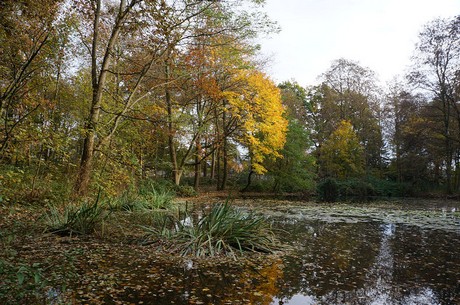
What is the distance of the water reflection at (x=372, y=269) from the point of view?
429cm

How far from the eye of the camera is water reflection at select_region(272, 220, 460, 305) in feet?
14.1

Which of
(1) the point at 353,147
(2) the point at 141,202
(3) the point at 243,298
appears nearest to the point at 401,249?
(3) the point at 243,298

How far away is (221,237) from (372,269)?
2.62 metres

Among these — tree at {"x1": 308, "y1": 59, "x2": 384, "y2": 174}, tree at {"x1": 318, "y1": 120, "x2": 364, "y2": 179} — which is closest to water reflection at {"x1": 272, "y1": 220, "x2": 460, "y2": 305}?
tree at {"x1": 318, "y1": 120, "x2": 364, "y2": 179}

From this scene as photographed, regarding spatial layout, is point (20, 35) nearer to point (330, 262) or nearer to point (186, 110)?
point (330, 262)

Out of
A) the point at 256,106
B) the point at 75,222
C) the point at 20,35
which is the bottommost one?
the point at 75,222

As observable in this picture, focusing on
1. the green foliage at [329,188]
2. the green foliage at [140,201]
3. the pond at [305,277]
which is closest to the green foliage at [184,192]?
the green foliage at [140,201]

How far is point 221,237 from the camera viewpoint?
Answer: 6418 mm

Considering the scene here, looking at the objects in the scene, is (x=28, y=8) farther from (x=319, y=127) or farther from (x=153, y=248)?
(x=319, y=127)

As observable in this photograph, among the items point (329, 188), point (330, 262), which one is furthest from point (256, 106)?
point (330, 262)

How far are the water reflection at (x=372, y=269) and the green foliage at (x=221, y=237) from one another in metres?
0.81

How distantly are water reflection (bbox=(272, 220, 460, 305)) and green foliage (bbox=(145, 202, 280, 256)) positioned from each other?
811 millimetres

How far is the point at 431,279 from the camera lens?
506cm

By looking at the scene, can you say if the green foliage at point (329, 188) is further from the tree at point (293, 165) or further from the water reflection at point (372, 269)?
the water reflection at point (372, 269)
